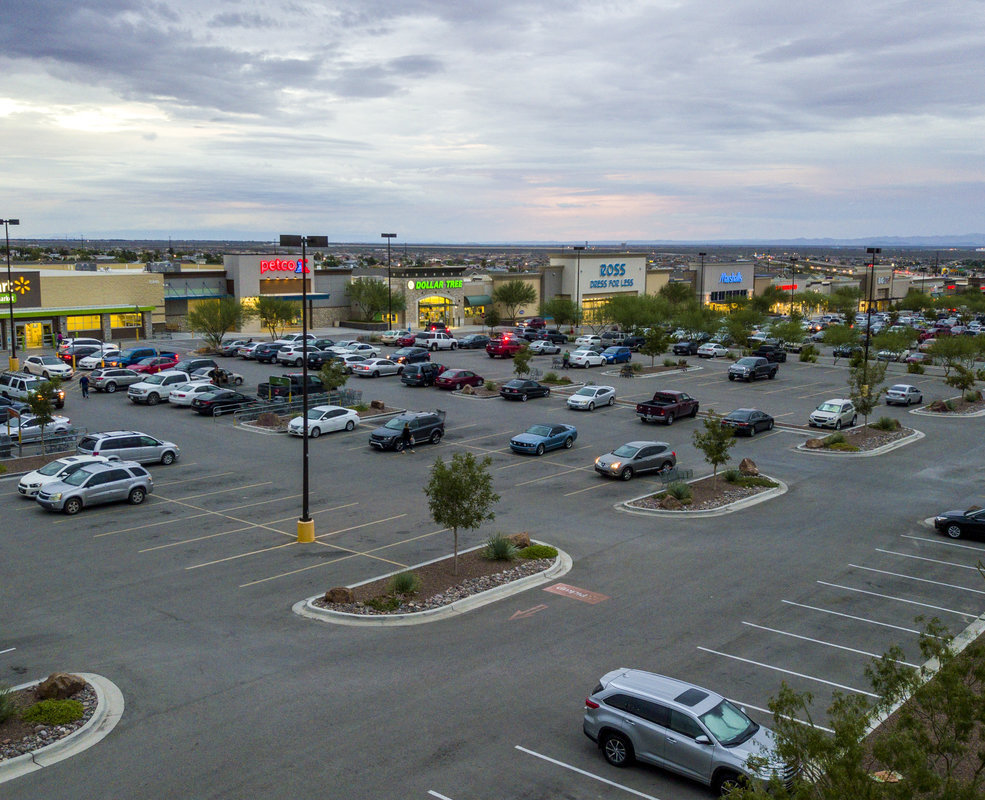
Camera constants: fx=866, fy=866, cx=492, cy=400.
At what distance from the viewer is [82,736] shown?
13328mm

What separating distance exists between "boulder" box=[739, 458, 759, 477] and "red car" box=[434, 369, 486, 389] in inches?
842

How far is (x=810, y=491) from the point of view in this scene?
3059 centimetres

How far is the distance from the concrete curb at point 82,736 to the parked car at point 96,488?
11.7m

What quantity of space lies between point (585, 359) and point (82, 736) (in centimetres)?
5006

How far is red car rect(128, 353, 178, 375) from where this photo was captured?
51.4 meters

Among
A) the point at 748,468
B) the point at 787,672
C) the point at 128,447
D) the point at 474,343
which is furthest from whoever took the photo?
the point at 474,343

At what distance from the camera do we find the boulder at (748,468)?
32.3 m

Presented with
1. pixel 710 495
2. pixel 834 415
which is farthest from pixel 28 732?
pixel 834 415

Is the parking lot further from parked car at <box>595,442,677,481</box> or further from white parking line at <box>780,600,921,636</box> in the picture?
parked car at <box>595,442,677,481</box>

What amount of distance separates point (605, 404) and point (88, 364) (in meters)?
31.9

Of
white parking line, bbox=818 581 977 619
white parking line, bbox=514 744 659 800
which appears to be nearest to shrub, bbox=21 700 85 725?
white parking line, bbox=514 744 659 800

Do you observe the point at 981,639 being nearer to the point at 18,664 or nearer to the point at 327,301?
the point at 18,664

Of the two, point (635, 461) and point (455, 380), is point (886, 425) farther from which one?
point (455, 380)

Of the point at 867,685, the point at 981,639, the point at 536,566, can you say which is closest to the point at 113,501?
the point at 536,566
